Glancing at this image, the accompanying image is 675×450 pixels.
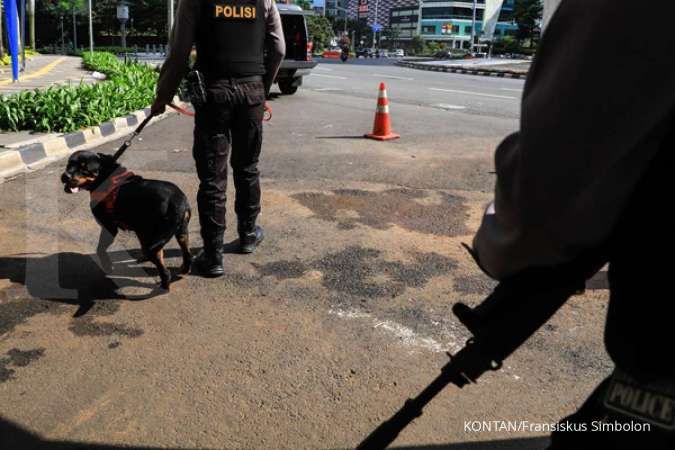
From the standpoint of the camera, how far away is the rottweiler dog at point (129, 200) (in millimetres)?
3301

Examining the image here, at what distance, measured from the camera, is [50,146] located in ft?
23.0

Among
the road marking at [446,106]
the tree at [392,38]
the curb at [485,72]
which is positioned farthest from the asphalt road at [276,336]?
the tree at [392,38]

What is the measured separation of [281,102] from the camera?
43.0 feet

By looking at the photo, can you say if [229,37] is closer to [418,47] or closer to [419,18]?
[418,47]

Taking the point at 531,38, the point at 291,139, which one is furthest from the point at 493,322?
the point at 531,38

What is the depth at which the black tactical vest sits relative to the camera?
3482 millimetres

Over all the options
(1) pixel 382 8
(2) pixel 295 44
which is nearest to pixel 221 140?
(2) pixel 295 44

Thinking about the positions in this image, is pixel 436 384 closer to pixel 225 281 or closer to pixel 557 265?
pixel 557 265

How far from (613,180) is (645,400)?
1.18 feet

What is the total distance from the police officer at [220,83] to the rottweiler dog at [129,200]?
36cm

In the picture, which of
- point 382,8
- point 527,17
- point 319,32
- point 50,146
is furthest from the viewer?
point 382,8

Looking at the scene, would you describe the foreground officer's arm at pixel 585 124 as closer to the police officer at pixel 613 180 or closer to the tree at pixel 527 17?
the police officer at pixel 613 180

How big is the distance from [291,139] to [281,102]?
4.83 metres

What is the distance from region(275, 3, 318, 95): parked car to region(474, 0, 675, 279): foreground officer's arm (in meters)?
13.1
